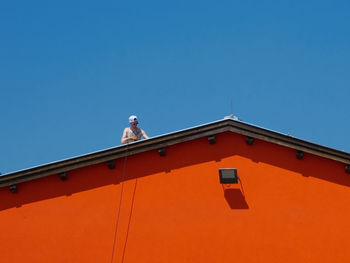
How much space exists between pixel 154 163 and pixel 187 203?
143cm

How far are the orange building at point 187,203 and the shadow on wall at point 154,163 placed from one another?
0.09 ft

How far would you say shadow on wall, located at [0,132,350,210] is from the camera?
13.1 m

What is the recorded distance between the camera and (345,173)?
12.9 metres

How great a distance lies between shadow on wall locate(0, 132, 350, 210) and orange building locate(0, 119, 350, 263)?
3 cm

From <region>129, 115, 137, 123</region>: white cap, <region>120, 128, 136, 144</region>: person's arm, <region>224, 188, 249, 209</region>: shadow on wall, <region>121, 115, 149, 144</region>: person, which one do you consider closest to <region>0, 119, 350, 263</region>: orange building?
<region>224, 188, 249, 209</region>: shadow on wall

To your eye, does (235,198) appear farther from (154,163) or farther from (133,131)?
(133,131)

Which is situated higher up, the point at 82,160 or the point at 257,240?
the point at 82,160

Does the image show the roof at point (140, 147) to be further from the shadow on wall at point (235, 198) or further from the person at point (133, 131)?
the shadow on wall at point (235, 198)

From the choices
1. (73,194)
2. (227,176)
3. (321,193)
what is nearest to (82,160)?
(73,194)

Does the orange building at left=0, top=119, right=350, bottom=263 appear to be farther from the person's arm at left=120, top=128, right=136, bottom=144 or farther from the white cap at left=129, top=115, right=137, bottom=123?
the white cap at left=129, top=115, right=137, bottom=123

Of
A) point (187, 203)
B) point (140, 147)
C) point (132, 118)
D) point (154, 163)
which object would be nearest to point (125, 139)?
point (132, 118)

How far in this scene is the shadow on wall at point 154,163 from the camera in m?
13.1

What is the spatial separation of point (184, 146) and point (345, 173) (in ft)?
14.3

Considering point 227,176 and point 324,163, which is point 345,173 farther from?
point 227,176
